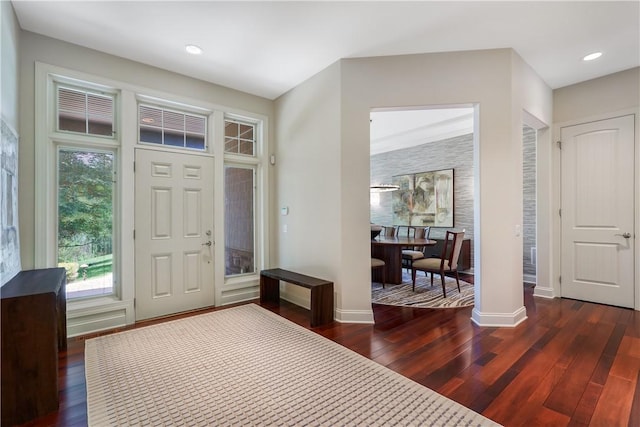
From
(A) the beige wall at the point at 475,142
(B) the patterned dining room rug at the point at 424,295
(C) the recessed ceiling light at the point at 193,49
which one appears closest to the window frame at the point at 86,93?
(C) the recessed ceiling light at the point at 193,49

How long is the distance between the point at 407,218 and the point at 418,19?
4675 mm

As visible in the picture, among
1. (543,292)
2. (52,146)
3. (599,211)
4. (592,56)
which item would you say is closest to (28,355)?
(52,146)

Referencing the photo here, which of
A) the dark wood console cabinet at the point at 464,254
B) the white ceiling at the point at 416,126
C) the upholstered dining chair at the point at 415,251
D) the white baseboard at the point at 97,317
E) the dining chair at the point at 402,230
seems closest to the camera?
the white baseboard at the point at 97,317

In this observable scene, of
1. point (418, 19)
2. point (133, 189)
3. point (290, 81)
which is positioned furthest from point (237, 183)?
point (418, 19)

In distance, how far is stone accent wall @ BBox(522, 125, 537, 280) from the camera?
16.4 ft

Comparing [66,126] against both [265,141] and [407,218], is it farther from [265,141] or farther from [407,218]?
[407,218]

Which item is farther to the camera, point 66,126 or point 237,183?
point 237,183

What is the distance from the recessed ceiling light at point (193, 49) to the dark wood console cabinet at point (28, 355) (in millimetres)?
2544

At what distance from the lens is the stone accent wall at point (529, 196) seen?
4996 mm

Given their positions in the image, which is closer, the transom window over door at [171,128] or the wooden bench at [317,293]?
the wooden bench at [317,293]

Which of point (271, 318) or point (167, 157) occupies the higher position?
point (167, 157)

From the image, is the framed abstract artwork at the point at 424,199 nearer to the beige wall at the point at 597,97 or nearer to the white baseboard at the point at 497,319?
the beige wall at the point at 597,97

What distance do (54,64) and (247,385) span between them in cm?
351

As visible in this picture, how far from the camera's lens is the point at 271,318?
11.2ft
